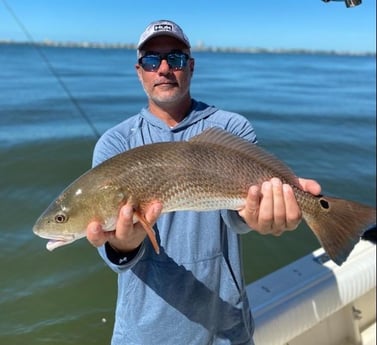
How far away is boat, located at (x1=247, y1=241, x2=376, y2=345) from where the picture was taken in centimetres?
331

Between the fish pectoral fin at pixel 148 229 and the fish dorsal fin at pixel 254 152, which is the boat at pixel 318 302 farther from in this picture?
the fish pectoral fin at pixel 148 229

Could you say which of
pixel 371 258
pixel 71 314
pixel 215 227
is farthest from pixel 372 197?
pixel 215 227

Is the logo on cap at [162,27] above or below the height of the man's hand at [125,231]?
above

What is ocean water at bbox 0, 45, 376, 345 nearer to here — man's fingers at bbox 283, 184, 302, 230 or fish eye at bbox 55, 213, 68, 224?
fish eye at bbox 55, 213, 68, 224

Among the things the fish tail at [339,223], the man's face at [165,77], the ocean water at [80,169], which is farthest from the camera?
the ocean water at [80,169]

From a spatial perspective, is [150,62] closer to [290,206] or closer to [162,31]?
[162,31]

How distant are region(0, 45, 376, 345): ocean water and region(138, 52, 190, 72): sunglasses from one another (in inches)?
95.1

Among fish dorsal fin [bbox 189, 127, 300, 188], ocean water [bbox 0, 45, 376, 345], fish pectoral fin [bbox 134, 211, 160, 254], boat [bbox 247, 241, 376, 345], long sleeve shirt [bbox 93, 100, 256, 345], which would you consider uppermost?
fish dorsal fin [bbox 189, 127, 300, 188]

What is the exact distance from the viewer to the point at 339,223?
2180mm

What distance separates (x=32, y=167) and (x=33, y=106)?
7.05m

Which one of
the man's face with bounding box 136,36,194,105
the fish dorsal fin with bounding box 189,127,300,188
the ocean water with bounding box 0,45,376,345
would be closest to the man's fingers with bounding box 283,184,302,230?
the fish dorsal fin with bounding box 189,127,300,188

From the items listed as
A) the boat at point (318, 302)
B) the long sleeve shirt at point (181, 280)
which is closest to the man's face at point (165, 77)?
the long sleeve shirt at point (181, 280)

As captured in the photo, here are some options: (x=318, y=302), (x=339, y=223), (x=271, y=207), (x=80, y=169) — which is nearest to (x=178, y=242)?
(x=271, y=207)

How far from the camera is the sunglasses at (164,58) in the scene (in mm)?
2387
